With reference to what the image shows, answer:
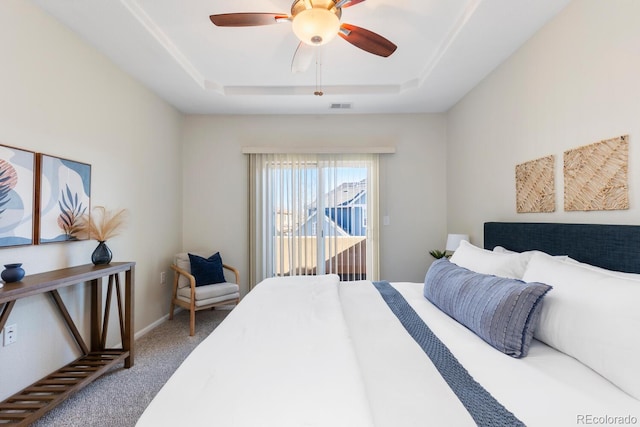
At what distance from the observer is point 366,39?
6.27 feet

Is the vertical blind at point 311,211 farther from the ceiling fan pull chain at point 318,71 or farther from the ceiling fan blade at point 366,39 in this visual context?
the ceiling fan blade at point 366,39

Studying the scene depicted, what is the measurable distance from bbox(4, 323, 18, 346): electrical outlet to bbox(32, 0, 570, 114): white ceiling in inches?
79.4

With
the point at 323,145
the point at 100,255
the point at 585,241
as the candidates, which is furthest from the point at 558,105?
the point at 100,255

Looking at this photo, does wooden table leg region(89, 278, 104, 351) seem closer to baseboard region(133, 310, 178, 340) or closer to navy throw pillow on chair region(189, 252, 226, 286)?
baseboard region(133, 310, 178, 340)

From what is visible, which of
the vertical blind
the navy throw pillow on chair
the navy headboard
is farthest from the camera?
the vertical blind

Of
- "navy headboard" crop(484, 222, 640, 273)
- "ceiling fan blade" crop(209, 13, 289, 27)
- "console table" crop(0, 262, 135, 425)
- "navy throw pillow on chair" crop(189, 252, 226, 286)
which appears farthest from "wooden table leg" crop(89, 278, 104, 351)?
"navy headboard" crop(484, 222, 640, 273)

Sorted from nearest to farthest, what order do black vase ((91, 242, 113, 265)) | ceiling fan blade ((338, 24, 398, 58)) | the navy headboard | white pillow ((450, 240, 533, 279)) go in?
the navy headboard
white pillow ((450, 240, 533, 279))
ceiling fan blade ((338, 24, 398, 58))
black vase ((91, 242, 113, 265))

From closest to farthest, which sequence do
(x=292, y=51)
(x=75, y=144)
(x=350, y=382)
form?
(x=350, y=382), (x=75, y=144), (x=292, y=51)

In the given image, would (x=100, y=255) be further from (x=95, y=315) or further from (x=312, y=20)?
(x=312, y=20)

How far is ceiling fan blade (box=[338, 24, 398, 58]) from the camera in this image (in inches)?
71.6

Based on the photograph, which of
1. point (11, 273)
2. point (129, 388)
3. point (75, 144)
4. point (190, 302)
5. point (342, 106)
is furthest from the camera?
point (342, 106)

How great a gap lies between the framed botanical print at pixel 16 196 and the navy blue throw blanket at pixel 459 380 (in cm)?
231

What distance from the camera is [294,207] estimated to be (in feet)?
12.9

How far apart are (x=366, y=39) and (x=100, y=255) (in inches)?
96.8
